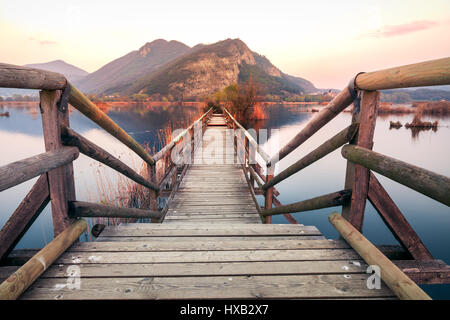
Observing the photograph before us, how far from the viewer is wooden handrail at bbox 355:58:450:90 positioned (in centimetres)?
89

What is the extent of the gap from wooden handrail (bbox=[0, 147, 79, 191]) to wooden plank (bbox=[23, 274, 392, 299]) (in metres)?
0.55

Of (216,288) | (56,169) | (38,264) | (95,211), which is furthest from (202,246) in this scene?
(56,169)

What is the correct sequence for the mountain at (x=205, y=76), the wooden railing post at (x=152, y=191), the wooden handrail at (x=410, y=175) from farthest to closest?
the mountain at (x=205, y=76) → the wooden railing post at (x=152, y=191) → the wooden handrail at (x=410, y=175)

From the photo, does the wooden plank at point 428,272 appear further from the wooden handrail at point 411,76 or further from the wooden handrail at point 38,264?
the wooden handrail at point 38,264

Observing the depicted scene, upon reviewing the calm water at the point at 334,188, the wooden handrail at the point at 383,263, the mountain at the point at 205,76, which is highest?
the mountain at the point at 205,76

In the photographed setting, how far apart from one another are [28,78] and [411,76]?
5.57 feet

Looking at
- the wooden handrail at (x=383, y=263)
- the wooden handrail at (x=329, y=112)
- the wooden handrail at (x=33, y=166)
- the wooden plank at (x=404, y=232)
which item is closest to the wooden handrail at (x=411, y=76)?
the wooden handrail at (x=329, y=112)

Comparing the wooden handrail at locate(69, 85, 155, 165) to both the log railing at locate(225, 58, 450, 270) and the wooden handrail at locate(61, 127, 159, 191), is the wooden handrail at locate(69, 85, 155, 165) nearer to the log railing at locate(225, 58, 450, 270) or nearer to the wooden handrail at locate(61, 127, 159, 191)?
the wooden handrail at locate(61, 127, 159, 191)

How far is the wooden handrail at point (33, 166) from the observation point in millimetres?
972

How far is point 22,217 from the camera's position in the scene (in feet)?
4.36

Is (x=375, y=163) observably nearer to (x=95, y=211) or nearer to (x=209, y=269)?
(x=209, y=269)

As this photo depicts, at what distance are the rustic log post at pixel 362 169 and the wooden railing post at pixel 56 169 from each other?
1.75 m

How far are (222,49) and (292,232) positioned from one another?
16016cm
